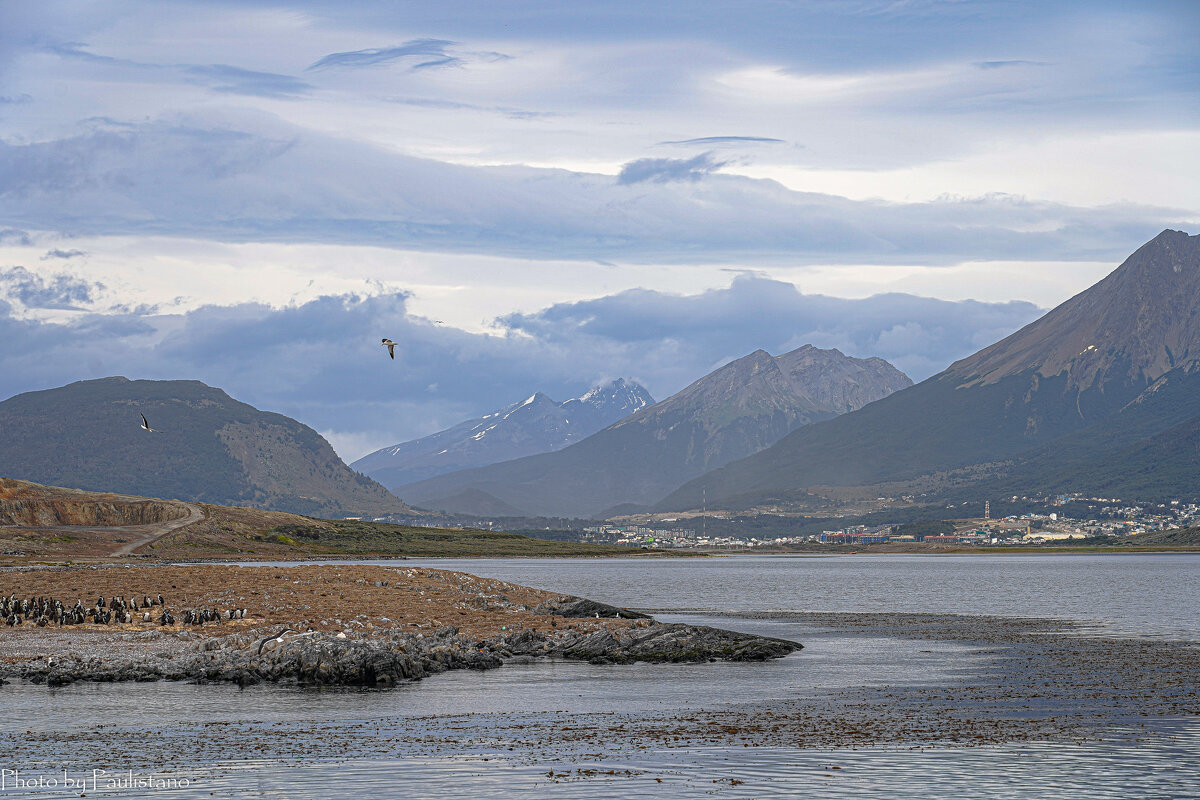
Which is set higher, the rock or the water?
the water

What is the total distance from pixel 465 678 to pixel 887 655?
82.6 feet

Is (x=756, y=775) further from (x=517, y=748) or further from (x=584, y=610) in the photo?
(x=584, y=610)

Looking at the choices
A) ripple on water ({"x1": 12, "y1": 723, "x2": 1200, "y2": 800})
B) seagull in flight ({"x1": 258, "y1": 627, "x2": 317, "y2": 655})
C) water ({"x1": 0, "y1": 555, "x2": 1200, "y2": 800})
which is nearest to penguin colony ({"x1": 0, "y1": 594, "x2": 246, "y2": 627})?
seagull in flight ({"x1": 258, "y1": 627, "x2": 317, "y2": 655})

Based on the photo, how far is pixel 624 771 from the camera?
34.8 meters

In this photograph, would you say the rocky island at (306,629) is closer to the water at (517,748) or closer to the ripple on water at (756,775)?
the water at (517,748)

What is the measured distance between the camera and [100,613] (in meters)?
73.5

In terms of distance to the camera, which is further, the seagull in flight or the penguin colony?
the penguin colony

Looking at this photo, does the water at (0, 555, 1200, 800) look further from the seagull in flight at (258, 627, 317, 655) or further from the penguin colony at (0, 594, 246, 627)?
the penguin colony at (0, 594, 246, 627)

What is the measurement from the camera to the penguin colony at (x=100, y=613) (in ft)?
233

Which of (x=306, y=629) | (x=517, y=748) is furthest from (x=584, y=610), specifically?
(x=517, y=748)

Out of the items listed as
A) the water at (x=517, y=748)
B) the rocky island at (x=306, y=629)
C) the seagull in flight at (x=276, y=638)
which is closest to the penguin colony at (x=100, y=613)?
the rocky island at (x=306, y=629)

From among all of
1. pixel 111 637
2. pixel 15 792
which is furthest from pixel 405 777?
pixel 111 637

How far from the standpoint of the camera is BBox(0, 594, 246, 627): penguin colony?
71.1 meters

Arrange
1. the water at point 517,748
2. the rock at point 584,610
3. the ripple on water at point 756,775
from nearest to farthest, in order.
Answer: the ripple on water at point 756,775
the water at point 517,748
the rock at point 584,610
